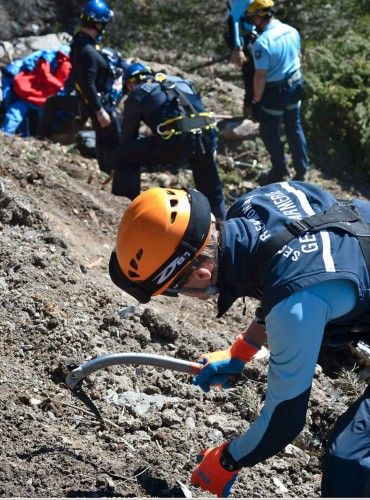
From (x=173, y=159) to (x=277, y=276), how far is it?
182 inches

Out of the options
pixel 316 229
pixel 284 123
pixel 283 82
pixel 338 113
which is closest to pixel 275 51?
pixel 283 82

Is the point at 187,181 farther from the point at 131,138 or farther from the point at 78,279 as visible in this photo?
the point at 78,279

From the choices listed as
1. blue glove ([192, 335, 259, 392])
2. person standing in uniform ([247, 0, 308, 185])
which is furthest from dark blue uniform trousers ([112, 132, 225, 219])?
blue glove ([192, 335, 259, 392])

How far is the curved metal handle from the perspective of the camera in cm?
Result: 460

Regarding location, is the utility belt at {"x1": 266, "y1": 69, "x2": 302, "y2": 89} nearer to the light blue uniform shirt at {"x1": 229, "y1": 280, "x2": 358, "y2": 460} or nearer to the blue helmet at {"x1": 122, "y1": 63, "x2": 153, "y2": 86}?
the blue helmet at {"x1": 122, "y1": 63, "x2": 153, "y2": 86}

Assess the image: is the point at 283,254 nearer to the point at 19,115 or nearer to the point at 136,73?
the point at 136,73

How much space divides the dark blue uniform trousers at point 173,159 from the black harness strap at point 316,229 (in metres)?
4.21

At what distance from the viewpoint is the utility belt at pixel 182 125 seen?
7848 mm

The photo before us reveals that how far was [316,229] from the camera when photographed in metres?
3.72

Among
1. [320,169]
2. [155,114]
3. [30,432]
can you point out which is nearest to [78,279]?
[30,432]

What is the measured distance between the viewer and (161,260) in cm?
376

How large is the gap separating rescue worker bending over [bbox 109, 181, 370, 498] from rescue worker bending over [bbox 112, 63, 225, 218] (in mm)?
3972

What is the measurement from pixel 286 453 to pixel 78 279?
1817 millimetres

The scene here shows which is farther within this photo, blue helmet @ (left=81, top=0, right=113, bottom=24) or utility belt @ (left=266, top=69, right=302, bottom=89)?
utility belt @ (left=266, top=69, right=302, bottom=89)
